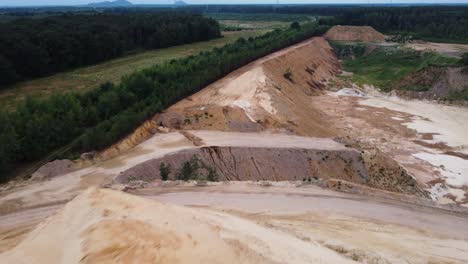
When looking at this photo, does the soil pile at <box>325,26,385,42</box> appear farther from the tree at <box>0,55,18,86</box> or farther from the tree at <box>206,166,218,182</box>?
the tree at <box>206,166,218,182</box>

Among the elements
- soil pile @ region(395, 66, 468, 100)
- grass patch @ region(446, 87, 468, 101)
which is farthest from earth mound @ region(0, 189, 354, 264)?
soil pile @ region(395, 66, 468, 100)

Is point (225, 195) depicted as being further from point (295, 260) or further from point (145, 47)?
point (145, 47)

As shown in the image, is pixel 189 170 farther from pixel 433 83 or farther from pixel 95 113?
pixel 433 83

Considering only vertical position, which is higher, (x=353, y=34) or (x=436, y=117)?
(x=353, y=34)

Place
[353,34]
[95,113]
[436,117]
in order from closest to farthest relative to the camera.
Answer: [95,113]
[436,117]
[353,34]

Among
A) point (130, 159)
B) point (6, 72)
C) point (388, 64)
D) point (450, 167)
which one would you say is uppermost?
point (388, 64)

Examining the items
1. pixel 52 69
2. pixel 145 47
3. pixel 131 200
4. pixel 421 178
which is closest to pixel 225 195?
pixel 131 200

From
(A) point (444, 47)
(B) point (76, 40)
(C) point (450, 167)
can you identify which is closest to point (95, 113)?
(C) point (450, 167)
